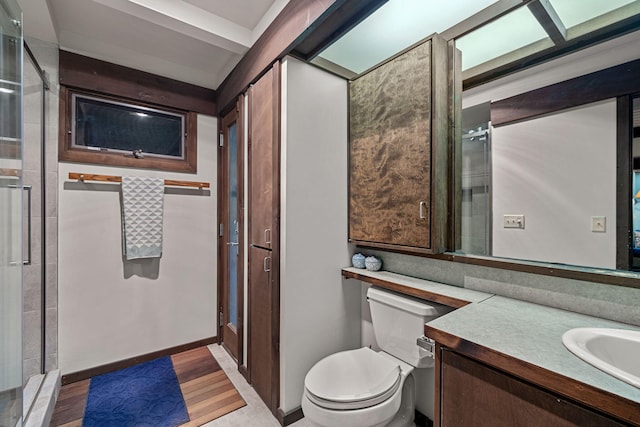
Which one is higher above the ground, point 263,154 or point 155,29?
point 155,29

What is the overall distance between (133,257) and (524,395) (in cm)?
246

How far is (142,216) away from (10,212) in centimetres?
92

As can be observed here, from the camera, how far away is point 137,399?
1.84 m

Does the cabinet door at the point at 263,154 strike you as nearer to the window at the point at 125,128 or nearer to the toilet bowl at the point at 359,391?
the toilet bowl at the point at 359,391

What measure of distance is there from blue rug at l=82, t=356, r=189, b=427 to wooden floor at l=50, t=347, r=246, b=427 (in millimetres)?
41

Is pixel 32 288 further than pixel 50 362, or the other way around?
pixel 50 362

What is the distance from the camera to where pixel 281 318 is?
1653 mm

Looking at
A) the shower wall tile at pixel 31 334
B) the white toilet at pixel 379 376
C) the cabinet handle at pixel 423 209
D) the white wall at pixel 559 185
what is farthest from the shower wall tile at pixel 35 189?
the white wall at pixel 559 185

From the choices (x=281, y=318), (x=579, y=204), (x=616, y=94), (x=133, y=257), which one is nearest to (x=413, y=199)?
(x=579, y=204)

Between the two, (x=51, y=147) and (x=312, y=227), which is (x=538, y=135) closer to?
(x=312, y=227)

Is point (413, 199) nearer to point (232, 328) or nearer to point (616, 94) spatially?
point (616, 94)

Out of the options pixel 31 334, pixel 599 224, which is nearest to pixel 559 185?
pixel 599 224

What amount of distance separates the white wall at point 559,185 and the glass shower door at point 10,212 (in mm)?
2242

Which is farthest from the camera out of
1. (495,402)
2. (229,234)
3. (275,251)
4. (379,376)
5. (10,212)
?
(229,234)
